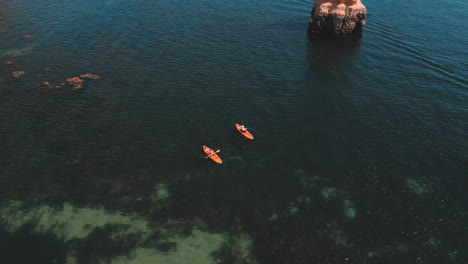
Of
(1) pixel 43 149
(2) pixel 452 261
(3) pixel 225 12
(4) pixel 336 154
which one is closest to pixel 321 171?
(4) pixel 336 154

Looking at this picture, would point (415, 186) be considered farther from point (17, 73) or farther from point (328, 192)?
point (17, 73)

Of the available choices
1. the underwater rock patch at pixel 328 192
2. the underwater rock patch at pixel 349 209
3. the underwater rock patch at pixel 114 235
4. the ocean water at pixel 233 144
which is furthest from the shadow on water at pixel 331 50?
the underwater rock patch at pixel 114 235

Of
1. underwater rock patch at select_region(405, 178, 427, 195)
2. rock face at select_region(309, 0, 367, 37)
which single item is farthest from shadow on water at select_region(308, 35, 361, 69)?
underwater rock patch at select_region(405, 178, 427, 195)

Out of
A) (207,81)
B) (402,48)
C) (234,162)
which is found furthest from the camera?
(402,48)

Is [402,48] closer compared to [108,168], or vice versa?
[108,168]

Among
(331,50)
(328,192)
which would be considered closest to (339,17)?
(331,50)

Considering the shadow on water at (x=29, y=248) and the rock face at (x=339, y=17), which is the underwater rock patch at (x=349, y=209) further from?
the rock face at (x=339, y=17)

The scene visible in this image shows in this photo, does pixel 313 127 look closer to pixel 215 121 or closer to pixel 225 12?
pixel 215 121

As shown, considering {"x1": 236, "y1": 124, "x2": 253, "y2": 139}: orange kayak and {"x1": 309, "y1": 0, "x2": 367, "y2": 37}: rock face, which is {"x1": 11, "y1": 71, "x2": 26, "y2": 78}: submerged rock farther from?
{"x1": 309, "y1": 0, "x2": 367, "y2": 37}: rock face
